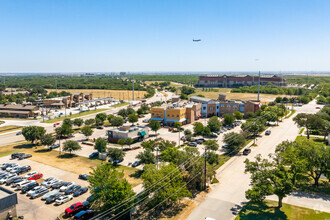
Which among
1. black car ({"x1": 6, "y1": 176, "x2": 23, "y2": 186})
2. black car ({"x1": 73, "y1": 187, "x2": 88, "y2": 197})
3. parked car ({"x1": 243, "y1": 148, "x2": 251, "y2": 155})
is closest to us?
black car ({"x1": 73, "y1": 187, "x2": 88, "y2": 197})

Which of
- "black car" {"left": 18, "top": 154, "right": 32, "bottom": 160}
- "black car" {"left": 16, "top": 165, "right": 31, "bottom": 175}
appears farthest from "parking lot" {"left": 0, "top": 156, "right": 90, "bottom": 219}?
"black car" {"left": 18, "top": 154, "right": 32, "bottom": 160}

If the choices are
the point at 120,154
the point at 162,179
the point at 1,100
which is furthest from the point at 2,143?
the point at 1,100

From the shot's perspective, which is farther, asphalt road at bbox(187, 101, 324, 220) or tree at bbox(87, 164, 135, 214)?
asphalt road at bbox(187, 101, 324, 220)

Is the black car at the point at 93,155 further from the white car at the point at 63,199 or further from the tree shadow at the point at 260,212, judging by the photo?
the tree shadow at the point at 260,212

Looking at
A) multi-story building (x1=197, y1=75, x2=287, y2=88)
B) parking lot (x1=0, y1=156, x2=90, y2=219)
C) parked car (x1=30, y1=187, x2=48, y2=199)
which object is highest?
multi-story building (x1=197, y1=75, x2=287, y2=88)

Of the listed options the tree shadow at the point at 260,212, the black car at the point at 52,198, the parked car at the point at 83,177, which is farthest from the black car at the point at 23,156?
the tree shadow at the point at 260,212

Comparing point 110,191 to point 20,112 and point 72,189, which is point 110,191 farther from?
point 20,112

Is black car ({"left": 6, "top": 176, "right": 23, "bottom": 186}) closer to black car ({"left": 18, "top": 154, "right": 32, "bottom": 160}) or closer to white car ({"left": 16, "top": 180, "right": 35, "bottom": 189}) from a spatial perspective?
white car ({"left": 16, "top": 180, "right": 35, "bottom": 189})
